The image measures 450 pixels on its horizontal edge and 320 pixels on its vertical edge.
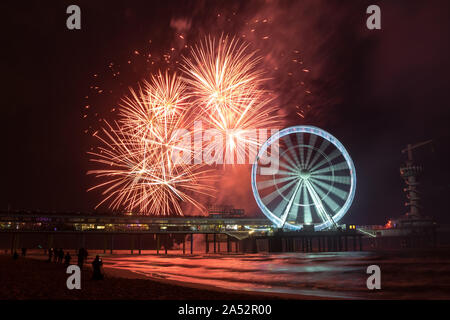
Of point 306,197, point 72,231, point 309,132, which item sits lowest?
point 72,231

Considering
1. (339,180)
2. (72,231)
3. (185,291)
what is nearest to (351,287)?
(185,291)

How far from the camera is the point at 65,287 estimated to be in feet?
58.7

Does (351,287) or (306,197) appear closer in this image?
(351,287)

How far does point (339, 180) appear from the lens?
6488 cm

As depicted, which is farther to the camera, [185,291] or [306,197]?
[306,197]
